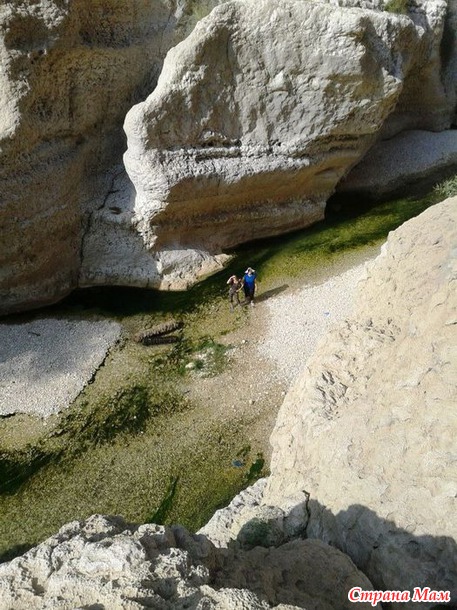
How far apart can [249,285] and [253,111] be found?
470cm

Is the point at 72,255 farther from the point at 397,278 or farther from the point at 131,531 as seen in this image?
the point at 131,531

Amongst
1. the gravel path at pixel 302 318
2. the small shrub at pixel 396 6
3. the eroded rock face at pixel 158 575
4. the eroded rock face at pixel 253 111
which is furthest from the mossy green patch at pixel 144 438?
the small shrub at pixel 396 6

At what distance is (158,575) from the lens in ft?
9.64

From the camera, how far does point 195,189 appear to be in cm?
1325

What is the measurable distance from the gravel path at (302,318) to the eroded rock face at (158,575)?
659 cm

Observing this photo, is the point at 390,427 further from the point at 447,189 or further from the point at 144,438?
the point at 447,189

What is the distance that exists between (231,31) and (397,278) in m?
8.73

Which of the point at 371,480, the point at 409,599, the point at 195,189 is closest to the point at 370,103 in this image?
the point at 195,189

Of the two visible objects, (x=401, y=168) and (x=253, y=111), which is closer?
(x=253, y=111)

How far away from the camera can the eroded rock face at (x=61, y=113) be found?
11430 mm

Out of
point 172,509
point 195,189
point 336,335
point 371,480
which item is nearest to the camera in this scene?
point 371,480

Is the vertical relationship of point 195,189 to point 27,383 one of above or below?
above

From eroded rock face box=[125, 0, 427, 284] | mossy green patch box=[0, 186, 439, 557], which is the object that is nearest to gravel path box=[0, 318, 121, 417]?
mossy green patch box=[0, 186, 439, 557]

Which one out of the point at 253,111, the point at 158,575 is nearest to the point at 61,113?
the point at 253,111
